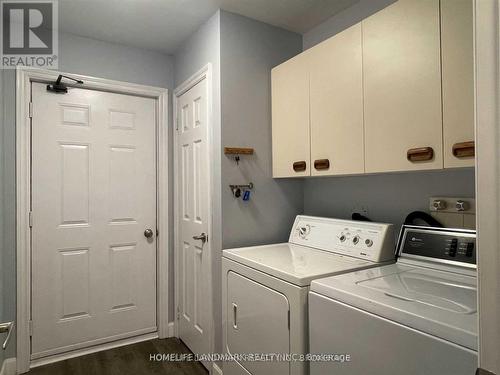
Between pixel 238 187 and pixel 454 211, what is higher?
pixel 238 187

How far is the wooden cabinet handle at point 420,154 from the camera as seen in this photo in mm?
1199

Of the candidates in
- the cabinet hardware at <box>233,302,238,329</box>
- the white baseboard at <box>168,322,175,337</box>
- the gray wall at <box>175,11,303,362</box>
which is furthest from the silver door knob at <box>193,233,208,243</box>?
the white baseboard at <box>168,322,175,337</box>

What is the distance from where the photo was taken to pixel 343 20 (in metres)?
2.01

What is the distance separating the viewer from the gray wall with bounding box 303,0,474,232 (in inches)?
58.6

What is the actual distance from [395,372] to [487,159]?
0.73 meters

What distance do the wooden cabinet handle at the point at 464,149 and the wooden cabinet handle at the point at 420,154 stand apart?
8 centimetres

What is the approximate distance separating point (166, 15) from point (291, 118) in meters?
1.11

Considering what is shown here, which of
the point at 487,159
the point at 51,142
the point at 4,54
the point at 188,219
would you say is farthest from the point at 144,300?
the point at 487,159

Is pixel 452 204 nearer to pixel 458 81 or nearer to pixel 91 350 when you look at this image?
pixel 458 81

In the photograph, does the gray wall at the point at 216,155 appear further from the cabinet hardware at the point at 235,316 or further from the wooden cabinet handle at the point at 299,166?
the wooden cabinet handle at the point at 299,166

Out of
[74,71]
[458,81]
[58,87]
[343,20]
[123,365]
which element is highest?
[343,20]

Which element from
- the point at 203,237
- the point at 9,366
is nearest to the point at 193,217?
the point at 203,237

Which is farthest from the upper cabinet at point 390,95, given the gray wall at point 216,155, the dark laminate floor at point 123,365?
the dark laminate floor at point 123,365

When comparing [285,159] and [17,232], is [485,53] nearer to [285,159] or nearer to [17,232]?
[285,159]
